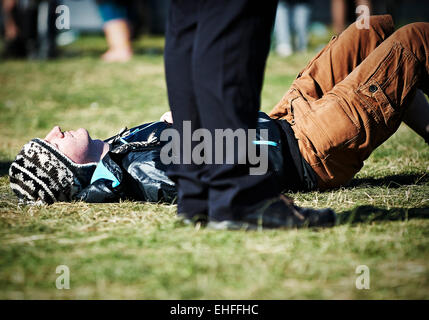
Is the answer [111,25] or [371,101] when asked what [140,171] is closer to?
[371,101]

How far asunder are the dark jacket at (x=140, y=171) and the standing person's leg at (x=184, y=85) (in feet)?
1.48

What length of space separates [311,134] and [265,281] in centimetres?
101

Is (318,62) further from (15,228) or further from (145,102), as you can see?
(145,102)

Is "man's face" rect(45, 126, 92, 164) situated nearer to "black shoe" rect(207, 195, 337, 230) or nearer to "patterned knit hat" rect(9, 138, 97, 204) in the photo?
"patterned knit hat" rect(9, 138, 97, 204)

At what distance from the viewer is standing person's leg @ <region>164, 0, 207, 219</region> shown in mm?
1769

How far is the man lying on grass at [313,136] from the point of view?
2221mm

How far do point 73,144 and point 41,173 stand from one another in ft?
0.72

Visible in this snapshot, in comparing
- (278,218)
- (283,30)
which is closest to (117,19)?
(283,30)

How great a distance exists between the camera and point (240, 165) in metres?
1.71

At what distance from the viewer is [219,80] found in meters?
1.67

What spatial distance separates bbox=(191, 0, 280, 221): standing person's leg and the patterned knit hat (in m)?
0.97

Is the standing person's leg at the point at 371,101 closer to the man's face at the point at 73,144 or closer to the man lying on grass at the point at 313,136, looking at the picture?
the man lying on grass at the point at 313,136

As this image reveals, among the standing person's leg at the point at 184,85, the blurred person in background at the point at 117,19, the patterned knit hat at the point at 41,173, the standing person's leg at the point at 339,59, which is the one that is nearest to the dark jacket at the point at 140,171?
the patterned knit hat at the point at 41,173
